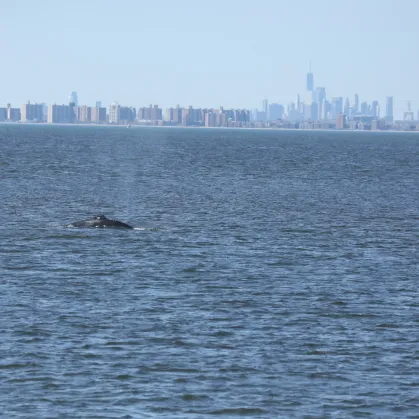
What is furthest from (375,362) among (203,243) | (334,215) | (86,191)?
(86,191)

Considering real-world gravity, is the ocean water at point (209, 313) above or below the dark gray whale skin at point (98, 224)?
below

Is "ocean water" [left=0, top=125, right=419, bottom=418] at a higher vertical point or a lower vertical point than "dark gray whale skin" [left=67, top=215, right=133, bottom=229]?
lower

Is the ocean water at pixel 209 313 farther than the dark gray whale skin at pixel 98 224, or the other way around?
the dark gray whale skin at pixel 98 224

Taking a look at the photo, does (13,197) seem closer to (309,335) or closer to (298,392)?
(309,335)

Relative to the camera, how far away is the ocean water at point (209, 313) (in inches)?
1008

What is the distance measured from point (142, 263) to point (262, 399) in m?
19.7

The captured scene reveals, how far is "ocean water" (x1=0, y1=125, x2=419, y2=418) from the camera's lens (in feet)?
84.0

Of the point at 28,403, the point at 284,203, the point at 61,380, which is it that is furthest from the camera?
the point at 284,203

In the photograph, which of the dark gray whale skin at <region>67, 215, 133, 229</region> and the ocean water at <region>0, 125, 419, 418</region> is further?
the dark gray whale skin at <region>67, 215, 133, 229</region>

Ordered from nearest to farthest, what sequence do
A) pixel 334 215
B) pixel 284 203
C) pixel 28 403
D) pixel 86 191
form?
pixel 28 403 < pixel 334 215 < pixel 284 203 < pixel 86 191

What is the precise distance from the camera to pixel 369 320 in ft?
111

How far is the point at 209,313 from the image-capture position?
34406 mm

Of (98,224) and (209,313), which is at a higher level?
(98,224)

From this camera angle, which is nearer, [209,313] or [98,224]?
[209,313]
